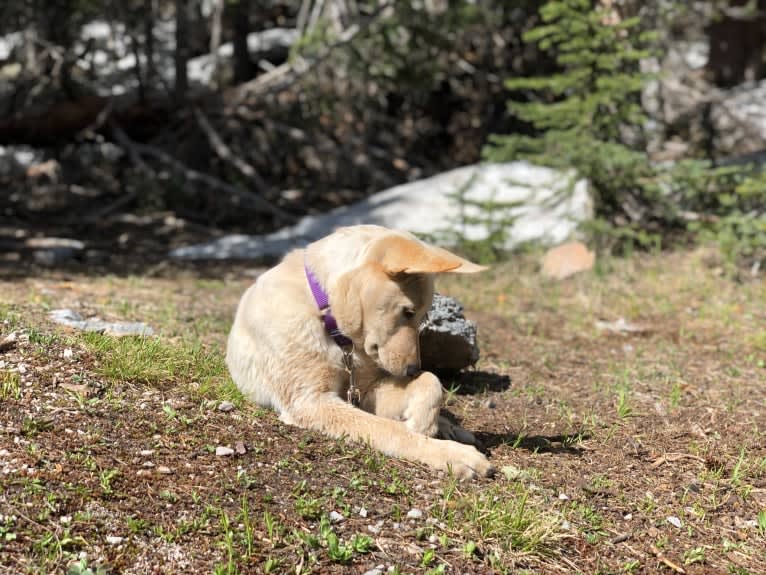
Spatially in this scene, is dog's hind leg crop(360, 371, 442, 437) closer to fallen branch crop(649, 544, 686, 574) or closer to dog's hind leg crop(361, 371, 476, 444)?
dog's hind leg crop(361, 371, 476, 444)

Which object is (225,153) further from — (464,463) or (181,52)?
(464,463)

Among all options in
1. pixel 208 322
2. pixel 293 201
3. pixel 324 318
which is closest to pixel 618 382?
pixel 324 318

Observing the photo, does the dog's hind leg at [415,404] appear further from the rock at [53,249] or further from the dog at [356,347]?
the rock at [53,249]

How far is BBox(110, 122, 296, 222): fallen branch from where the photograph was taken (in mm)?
12352

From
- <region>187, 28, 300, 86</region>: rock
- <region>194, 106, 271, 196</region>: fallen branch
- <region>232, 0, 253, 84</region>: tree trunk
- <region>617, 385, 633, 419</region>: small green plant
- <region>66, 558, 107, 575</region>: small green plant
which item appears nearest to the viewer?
<region>66, 558, 107, 575</region>: small green plant

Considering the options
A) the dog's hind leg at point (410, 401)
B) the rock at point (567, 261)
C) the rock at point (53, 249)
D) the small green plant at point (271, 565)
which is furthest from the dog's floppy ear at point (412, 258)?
the rock at point (53, 249)

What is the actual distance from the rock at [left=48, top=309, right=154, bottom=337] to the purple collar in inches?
65.5

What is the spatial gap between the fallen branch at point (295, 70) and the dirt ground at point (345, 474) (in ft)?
24.8

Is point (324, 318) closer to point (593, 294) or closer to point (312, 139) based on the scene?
point (593, 294)

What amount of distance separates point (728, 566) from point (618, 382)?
7.54 ft

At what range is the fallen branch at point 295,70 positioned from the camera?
12156 mm

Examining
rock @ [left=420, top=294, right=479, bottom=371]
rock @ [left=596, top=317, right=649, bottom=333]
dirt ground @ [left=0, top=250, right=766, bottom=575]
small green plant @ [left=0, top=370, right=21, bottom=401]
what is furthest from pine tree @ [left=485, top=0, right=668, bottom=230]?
small green plant @ [left=0, top=370, right=21, bottom=401]

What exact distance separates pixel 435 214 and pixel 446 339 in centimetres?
588

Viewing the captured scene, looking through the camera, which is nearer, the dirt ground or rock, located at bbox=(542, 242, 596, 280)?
the dirt ground
